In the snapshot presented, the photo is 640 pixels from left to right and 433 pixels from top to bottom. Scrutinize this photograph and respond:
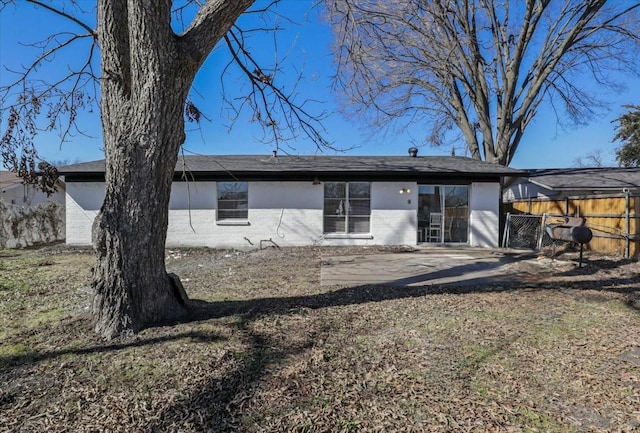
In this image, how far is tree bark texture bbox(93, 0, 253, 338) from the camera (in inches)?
135

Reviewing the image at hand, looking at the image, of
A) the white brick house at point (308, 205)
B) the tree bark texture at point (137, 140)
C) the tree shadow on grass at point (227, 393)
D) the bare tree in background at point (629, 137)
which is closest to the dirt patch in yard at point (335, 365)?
the tree shadow on grass at point (227, 393)

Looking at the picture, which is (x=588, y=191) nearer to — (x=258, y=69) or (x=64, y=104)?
(x=258, y=69)

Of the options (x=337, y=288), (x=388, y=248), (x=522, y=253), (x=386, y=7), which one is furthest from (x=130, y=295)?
(x=386, y=7)

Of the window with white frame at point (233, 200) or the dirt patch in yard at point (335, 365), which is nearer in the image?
the dirt patch in yard at point (335, 365)

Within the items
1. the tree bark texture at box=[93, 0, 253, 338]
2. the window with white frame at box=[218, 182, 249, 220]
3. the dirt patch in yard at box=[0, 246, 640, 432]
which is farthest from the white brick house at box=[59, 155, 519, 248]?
the tree bark texture at box=[93, 0, 253, 338]

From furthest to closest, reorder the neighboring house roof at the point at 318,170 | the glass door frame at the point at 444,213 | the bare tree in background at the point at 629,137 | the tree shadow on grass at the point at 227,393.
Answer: the bare tree in background at the point at 629,137 < the glass door frame at the point at 444,213 < the neighboring house roof at the point at 318,170 < the tree shadow on grass at the point at 227,393

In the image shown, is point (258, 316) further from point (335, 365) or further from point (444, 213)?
point (444, 213)

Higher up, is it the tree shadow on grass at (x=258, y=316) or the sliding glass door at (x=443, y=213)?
the sliding glass door at (x=443, y=213)

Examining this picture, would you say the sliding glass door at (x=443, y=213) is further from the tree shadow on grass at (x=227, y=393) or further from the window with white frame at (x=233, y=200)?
the tree shadow on grass at (x=227, y=393)

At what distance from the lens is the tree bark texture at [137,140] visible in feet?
11.2

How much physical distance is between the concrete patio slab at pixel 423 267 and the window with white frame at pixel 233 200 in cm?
389

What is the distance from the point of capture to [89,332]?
3.50 m

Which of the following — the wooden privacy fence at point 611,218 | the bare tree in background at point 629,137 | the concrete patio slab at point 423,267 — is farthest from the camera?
the bare tree in background at point 629,137

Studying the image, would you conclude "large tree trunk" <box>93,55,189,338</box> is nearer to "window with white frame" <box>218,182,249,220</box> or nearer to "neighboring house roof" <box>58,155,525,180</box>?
"neighboring house roof" <box>58,155,525,180</box>
